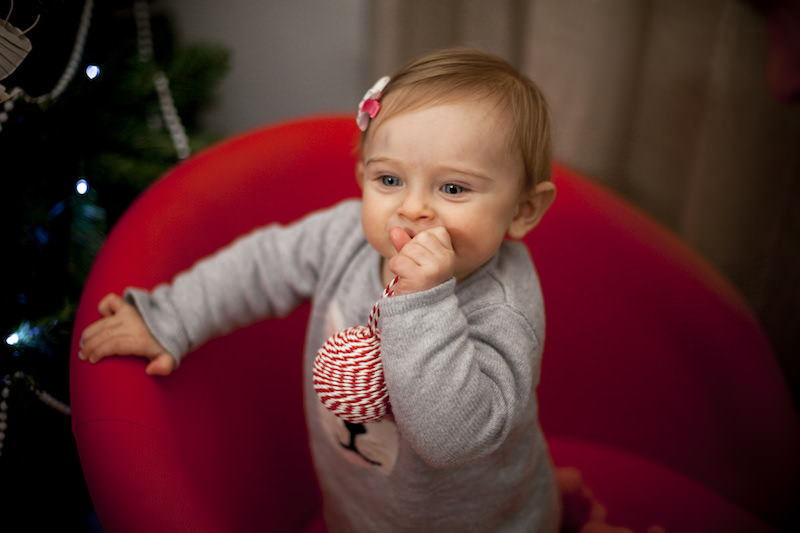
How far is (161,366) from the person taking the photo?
2.32 feet

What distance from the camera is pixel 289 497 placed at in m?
0.94

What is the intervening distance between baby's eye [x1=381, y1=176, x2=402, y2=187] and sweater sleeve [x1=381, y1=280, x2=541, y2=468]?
119 mm

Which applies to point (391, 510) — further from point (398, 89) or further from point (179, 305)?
point (398, 89)

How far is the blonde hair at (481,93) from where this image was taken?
64cm

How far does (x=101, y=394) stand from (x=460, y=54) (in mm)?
498

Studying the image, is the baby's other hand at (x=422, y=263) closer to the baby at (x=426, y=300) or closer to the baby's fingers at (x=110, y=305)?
the baby at (x=426, y=300)

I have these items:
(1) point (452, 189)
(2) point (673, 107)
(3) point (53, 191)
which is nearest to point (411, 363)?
(1) point (452, 189)

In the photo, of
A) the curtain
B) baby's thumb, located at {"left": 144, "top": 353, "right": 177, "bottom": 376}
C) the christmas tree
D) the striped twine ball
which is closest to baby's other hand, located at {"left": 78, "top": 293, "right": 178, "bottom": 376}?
baby's thumb, located at {"left": 144, "top": 353, "right": 177, "bottom": 376}

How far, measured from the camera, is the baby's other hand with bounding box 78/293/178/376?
69cm

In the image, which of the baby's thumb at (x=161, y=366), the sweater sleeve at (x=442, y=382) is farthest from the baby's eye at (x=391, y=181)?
the baby's thumb at (x=161, y=366)

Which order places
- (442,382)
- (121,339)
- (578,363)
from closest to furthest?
(442,382) < (121,339) < (578,363)

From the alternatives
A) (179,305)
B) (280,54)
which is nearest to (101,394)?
(179,305)

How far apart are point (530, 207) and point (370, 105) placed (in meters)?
0.20

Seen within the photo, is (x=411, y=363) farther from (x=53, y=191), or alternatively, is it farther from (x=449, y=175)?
(x=53, y=191)
